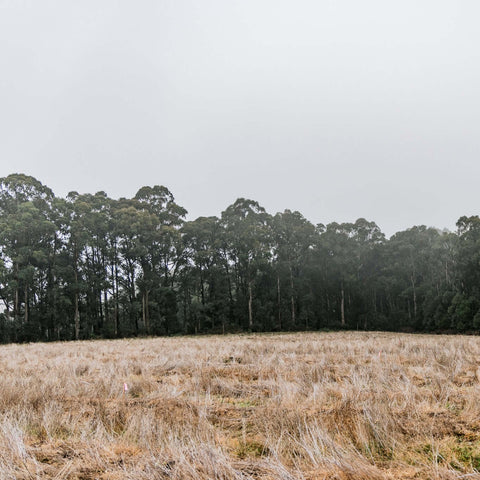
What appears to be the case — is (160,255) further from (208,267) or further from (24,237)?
(24,237)

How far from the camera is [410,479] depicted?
5.60ft

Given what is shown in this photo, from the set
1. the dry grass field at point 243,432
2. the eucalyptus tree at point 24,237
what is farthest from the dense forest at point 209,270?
the dry grass field at point 243,432

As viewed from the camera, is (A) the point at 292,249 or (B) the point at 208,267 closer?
(B) the point at 208,267

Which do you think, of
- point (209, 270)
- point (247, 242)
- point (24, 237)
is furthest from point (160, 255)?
point (24, 237)

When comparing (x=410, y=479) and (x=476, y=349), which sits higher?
(x=410, y=479)

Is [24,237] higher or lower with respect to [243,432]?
higher

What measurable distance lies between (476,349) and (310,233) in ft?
103

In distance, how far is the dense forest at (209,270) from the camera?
2880 centimetres

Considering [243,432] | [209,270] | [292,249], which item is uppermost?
[292,249]

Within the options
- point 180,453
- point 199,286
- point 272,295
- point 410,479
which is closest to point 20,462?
point 180,453

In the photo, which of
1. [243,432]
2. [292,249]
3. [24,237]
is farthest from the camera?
[292,249]

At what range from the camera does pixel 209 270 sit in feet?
116

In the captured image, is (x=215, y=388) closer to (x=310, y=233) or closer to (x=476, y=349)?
(x=476, y=349)

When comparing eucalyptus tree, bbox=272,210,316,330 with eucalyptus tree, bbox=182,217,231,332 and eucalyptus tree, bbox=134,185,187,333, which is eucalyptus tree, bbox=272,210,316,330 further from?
eucalyptus tree, bbox=134,185,187,333
